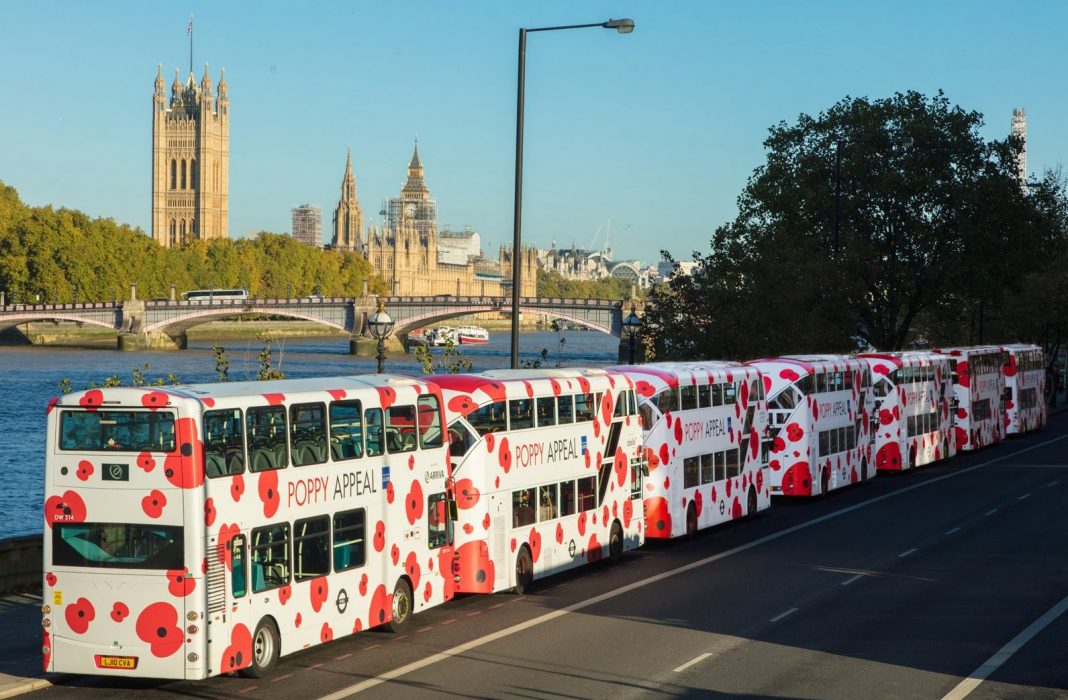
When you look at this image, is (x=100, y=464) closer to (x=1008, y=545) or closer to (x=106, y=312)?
(x=1008, y=545)

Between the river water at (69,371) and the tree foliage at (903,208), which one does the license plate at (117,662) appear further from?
the tree foliage at (903,208)

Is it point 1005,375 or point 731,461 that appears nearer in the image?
point 731,461

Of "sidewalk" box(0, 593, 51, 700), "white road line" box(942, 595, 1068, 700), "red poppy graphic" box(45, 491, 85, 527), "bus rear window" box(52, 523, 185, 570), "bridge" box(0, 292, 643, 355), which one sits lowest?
"white road line" box(942, 595, 1068, 700)

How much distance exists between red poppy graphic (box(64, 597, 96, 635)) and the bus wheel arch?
171 inches

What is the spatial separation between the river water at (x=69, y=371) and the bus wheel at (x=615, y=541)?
275 inches

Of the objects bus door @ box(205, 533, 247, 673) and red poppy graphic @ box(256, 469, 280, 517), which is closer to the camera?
bus door @ box(205, 533, 247, 673)

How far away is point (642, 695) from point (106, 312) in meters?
114

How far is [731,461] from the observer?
2931 centimetres

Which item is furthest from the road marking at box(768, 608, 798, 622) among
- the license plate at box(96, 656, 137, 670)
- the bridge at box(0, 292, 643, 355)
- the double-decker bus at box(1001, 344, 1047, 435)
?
the bridge at box(0, 292, 643, 355)

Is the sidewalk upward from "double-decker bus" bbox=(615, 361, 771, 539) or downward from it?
downward

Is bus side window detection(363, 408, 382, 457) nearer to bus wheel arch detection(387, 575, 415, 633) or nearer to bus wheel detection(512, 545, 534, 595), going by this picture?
bus wheel arch detection(387, 575, 415, 633)

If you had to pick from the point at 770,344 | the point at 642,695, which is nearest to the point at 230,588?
the point at 642,695

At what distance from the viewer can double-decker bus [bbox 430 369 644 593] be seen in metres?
20.0

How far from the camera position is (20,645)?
55.4 feet
